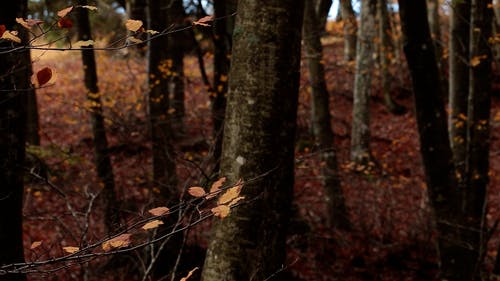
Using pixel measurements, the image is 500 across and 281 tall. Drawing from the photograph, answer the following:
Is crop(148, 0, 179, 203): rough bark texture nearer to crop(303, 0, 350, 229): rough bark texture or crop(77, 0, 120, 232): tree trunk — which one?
crop(77, 0, 120, 232): tree trunk

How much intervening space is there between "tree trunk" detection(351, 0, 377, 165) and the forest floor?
40 centimetres

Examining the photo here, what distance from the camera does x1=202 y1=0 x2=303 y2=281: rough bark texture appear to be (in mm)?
2584

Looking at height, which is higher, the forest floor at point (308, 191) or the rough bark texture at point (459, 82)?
the rough bark texture at point (459, 82)

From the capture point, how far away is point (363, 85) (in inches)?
466

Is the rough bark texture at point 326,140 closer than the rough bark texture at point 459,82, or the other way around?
the rough bark texture at point 459,82

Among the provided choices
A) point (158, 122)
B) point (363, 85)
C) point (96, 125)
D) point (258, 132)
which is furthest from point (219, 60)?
point (363, 85)

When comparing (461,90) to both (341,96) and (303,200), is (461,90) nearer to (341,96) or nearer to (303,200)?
(303,200)

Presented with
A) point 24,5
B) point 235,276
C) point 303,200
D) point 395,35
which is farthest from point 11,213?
point 395,35

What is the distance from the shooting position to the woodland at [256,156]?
2594 mm

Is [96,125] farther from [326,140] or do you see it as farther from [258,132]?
[258,132]

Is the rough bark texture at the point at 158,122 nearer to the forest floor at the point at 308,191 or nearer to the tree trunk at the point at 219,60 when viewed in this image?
the forest floor at the point at 308,191

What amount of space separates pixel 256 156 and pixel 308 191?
8809mm

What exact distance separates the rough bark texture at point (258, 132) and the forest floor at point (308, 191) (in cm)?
95

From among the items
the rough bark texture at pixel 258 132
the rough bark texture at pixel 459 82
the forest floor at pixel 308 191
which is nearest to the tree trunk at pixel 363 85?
the forest floor at pixel 308 191
